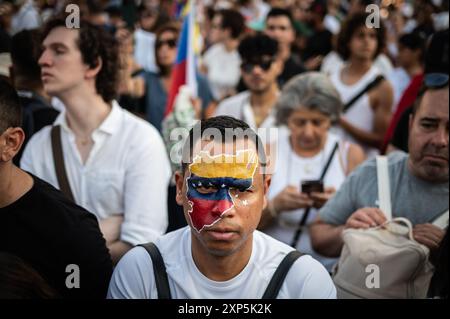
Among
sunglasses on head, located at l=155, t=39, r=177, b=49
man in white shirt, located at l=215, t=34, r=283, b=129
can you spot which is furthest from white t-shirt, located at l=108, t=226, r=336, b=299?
sunglasses on head, located at l=155, t=39, r=177, b=49

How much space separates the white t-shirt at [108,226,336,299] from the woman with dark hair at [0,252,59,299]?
395mm

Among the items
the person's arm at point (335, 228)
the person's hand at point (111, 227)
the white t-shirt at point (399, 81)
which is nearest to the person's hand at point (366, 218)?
the person's arm at point (335, 228)

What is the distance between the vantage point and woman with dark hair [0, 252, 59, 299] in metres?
1.77

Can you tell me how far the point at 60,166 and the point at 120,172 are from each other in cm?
33

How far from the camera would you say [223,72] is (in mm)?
7312

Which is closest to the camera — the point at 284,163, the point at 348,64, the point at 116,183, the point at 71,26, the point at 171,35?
the point at 116,183

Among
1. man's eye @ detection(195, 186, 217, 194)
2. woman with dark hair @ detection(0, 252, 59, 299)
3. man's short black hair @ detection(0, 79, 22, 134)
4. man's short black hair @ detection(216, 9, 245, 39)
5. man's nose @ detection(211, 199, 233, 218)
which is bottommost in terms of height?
woman with dark hair @ detection(0, 252, 59, 299)

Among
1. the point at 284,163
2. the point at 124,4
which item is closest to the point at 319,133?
the point at 284,163

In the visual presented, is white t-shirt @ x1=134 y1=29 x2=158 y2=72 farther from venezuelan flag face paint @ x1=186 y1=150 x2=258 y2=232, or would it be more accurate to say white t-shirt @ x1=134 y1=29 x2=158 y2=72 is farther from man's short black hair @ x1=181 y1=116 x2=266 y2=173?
venezuelan flag face paint @ x1=186 y1=150 x2=258 y2=232

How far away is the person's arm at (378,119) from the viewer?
16.7ft

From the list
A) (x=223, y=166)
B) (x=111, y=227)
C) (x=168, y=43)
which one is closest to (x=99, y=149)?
(x=111, y=227)
